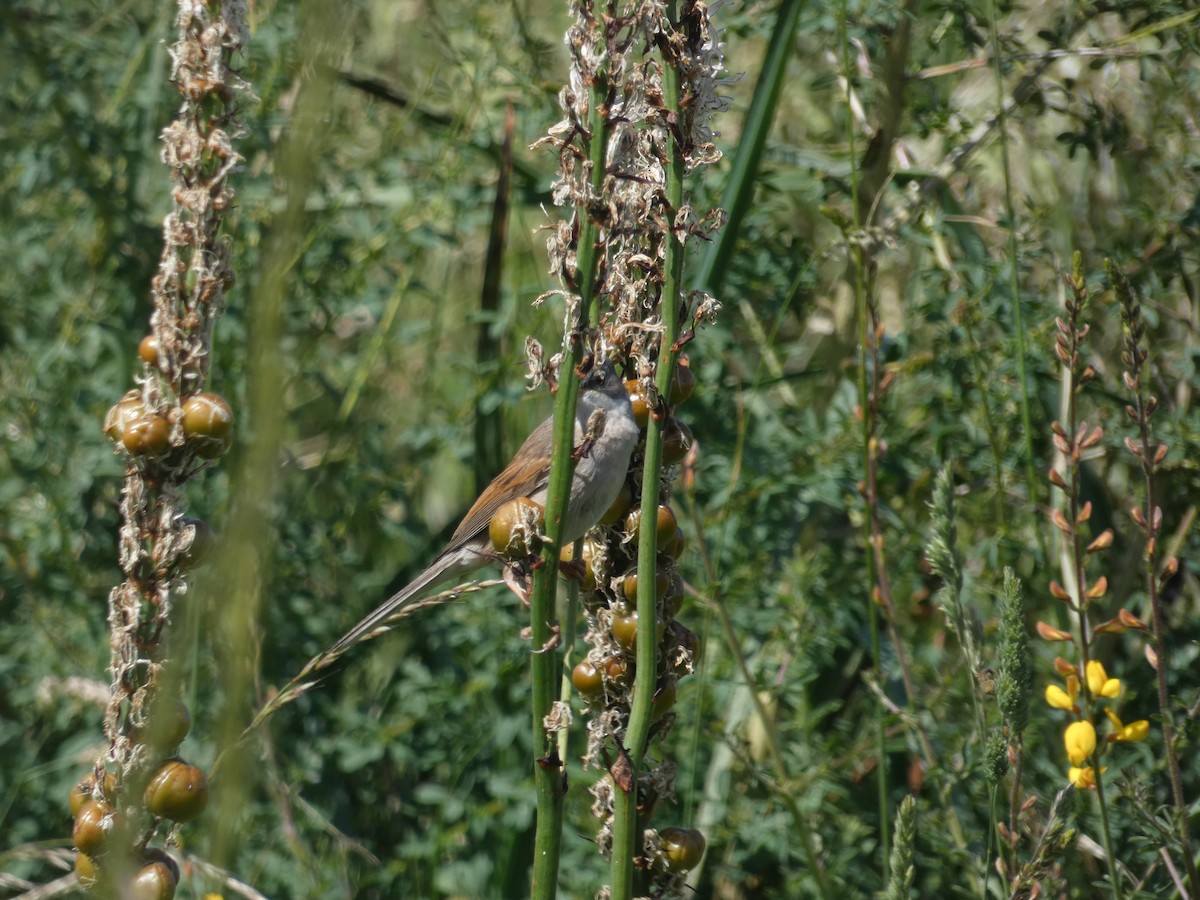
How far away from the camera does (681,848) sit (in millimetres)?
1420

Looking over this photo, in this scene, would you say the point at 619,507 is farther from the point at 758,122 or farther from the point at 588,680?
the point at 758,122

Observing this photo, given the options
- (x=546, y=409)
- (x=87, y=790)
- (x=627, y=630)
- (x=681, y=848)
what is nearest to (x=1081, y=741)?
(x=681, y=848)

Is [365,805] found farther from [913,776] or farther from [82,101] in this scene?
[82,101]

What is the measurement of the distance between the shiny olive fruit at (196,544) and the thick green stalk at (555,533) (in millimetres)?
436

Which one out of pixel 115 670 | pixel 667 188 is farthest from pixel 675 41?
pixel 115 670

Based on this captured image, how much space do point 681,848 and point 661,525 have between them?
1.29 feet

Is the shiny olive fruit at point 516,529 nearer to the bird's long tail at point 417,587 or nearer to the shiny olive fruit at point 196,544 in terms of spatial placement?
the shiny olive fruit at point 196,544

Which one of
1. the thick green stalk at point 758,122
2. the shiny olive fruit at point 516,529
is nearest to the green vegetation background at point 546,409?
the thick green stalk at point 758,122

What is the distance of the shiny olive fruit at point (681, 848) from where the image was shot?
55.9 inches

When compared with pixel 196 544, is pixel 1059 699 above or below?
below

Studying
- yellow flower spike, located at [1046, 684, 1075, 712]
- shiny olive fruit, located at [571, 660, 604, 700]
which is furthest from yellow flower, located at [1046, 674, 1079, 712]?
shiny olive fruit, located at [571, 660, 604, 700]

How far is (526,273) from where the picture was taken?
4305 mm

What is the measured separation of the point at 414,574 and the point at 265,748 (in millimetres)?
889

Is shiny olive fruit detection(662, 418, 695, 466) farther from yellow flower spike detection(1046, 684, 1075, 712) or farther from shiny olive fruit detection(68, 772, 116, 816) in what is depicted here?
yellow flower spike detection(1046, 684, 1075, 712)
